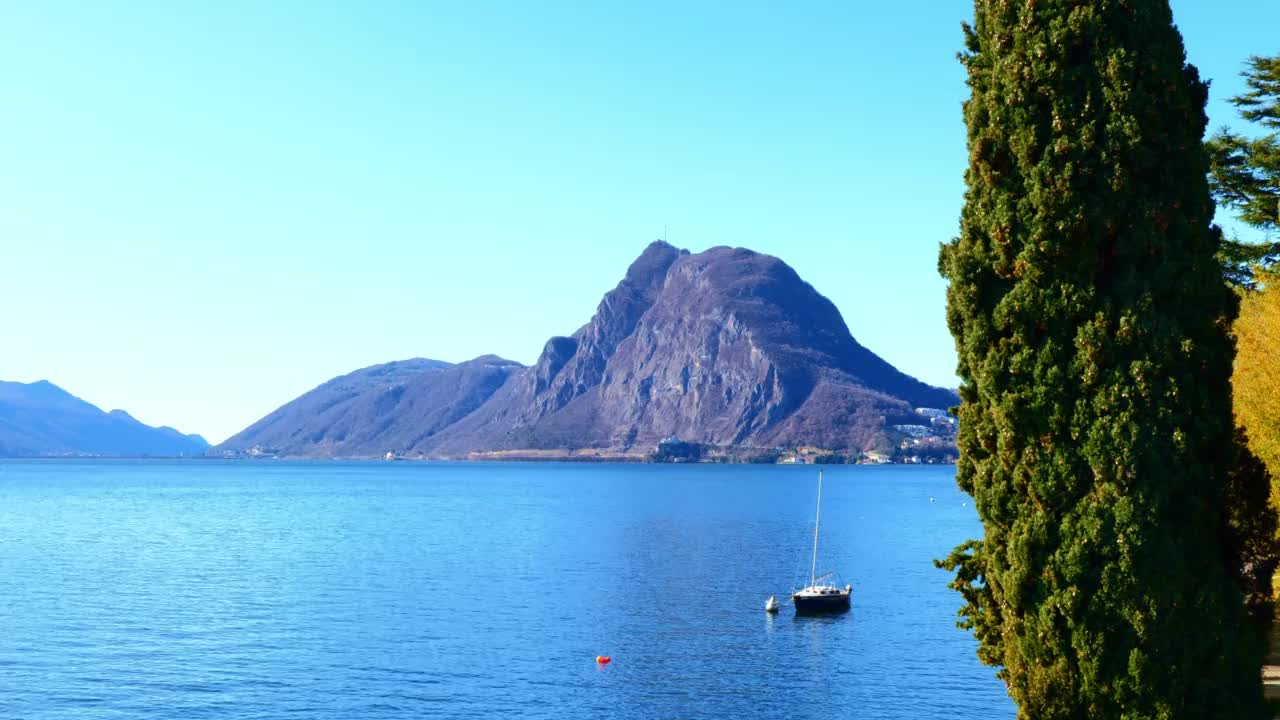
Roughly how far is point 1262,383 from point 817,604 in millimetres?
43730

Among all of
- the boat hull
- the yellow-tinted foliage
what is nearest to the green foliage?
the yellow-tinted foliage

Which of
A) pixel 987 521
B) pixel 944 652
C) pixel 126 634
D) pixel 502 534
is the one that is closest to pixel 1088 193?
pixel 987 521

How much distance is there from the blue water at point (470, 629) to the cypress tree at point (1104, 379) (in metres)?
27.6

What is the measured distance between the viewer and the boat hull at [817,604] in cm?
6738

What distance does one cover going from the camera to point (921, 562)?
3826 inches

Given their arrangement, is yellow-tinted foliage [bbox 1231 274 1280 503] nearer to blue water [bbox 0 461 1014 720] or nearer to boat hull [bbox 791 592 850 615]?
blue water [bbox 0 461 1014 720]

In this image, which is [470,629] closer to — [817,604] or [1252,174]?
[817,604]

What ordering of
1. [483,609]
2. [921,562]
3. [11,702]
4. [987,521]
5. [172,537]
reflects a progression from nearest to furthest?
[987,521] < [11,702] < [483,609] < [921,562] < [172,537]

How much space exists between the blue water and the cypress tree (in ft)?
90.6

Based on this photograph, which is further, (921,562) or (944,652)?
(921,562)

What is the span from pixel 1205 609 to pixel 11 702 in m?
43.0

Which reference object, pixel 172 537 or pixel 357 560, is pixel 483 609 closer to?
pixel 357 560

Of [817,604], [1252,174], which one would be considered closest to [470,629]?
[817,604]

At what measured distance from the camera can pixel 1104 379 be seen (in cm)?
1658
